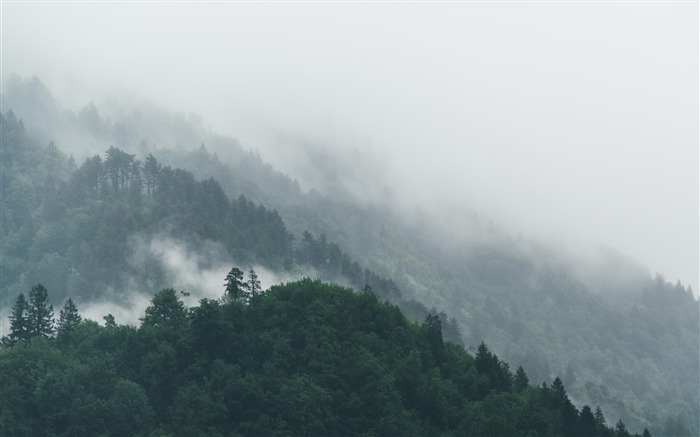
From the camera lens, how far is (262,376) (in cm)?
12369

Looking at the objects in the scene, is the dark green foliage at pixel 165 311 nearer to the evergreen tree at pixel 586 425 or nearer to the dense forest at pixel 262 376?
the dense forest at pixel 262 376

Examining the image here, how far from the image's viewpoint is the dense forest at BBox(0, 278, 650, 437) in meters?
113

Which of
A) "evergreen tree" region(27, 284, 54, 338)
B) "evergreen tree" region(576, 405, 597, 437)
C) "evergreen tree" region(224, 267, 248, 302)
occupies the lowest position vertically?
"evergreen tree" region(576, 405, 597, 437)

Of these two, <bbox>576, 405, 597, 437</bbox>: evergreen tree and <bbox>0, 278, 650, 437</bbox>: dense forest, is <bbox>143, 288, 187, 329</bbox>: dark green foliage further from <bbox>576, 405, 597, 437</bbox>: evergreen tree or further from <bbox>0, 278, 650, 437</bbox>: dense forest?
<bbox>576, 405, 597, 437</bbox>: evergreen tree

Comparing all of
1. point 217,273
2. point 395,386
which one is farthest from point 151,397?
point 217,273

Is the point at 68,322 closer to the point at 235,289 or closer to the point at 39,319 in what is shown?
the point at 39,319

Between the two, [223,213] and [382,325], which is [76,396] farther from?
[223,213]

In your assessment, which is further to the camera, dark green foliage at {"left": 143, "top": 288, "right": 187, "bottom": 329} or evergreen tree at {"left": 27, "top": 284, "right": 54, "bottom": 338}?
dark green foliage at {"left": 143, "top": 288, "right": 187, "bottom": 329}

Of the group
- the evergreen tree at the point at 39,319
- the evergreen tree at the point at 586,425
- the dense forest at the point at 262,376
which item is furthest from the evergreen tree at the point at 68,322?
the evergreen tree at the point at 586,425

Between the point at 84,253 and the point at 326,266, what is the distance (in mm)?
41832

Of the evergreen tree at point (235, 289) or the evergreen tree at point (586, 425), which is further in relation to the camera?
the evergreen tree at point (235, 289)

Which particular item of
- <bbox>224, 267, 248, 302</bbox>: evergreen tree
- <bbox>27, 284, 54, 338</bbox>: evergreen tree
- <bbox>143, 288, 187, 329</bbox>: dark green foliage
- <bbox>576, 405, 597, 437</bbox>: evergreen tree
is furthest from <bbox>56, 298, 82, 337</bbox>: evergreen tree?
<bbox>576, 405, 597, 437</bbox>: evergreen tree

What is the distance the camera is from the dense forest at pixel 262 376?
113250 millimetres

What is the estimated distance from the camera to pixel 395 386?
424 ft
